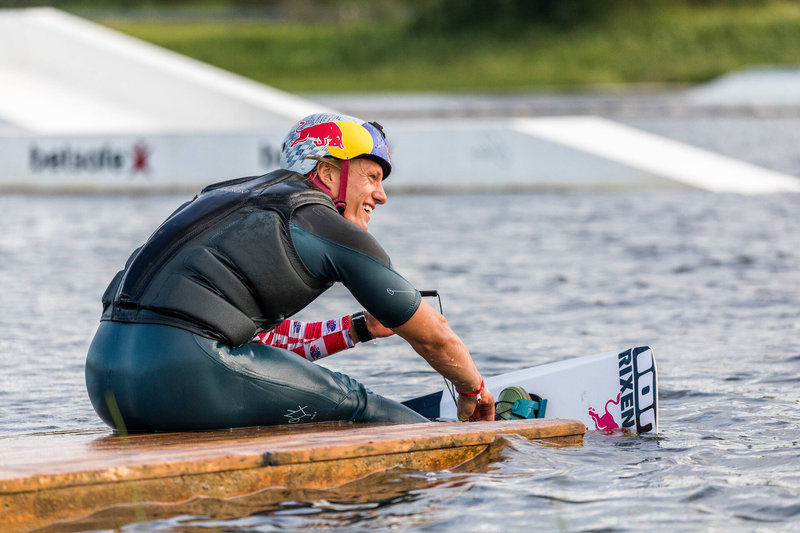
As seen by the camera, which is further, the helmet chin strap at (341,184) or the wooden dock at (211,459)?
the helmet chin strap at (341,184)

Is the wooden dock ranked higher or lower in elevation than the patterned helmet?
lower

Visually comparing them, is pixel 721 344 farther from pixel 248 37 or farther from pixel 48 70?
pixel 248 37

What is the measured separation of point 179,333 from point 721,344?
4608 mm

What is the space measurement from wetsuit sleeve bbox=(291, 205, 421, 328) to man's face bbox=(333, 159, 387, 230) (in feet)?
0.92

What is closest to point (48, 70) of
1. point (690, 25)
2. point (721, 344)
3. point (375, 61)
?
point (721, 344)

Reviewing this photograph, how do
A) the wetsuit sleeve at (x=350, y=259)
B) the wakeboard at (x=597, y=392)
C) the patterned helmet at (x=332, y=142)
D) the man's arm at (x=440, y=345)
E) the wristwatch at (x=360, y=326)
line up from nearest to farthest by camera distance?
the wetsuit sleeve at (x=350, y=259) < the man's arm at (x=440, y=345) < the patterned helmet at (x=332, y=142) < the wakeboard at (x=597, y=392) < the wristwatch at (x=360, y=326)

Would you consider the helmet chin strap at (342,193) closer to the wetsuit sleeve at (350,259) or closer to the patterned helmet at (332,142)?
the patterned helmet at (332,142)

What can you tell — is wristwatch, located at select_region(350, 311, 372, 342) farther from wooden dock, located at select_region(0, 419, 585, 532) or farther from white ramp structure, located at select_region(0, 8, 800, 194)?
white ramp structure, located at select_region(0, 8, 800, 194)

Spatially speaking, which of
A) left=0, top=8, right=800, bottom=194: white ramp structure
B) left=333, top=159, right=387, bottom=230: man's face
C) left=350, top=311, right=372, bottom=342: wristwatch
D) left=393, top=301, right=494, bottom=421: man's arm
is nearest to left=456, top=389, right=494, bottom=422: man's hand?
left=393, top=301, right=494, bottom=421: man's arm

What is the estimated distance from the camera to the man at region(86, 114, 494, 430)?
16.3 feet

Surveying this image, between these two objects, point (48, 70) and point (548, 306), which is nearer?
point (548, 306)

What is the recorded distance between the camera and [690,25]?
180ft

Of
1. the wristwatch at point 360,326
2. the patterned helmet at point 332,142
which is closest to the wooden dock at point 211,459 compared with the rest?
the wristwatch at point 360,326

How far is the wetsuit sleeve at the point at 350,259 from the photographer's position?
4.93m
